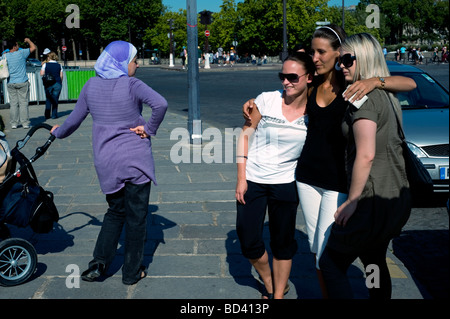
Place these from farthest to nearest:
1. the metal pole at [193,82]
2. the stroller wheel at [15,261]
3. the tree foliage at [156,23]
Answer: the tree foliage at [156,23] < the metal pole at [193,82] < the stroller wheel at [15,261]

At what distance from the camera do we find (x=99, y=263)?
3982 mm

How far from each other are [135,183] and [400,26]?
459ft

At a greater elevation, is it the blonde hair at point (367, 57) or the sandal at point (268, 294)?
the blonde hair at point (367, 57)

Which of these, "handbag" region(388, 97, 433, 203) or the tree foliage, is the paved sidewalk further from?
the tree foliage

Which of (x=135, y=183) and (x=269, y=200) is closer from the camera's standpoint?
(x=269, y=200)

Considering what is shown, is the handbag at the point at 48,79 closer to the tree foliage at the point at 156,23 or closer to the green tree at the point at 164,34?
the tree foliage at the point at 156,23

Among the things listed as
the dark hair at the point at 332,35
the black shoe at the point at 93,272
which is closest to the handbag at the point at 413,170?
the dark hair at the point at 332,35

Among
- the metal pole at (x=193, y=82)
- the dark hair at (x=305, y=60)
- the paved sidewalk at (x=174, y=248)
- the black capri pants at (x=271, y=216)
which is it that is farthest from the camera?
the metal pole at (x=193, y=82)

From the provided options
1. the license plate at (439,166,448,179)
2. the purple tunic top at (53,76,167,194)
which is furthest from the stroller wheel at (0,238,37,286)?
the license plate at (439,166,448,179)

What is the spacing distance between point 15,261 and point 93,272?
551mm

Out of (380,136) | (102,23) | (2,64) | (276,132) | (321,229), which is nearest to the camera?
(380,136)

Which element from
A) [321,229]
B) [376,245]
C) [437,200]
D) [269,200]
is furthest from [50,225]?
[437,200]

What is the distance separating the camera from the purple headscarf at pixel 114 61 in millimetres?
3709

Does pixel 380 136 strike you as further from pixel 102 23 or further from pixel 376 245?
pixel 102 23
